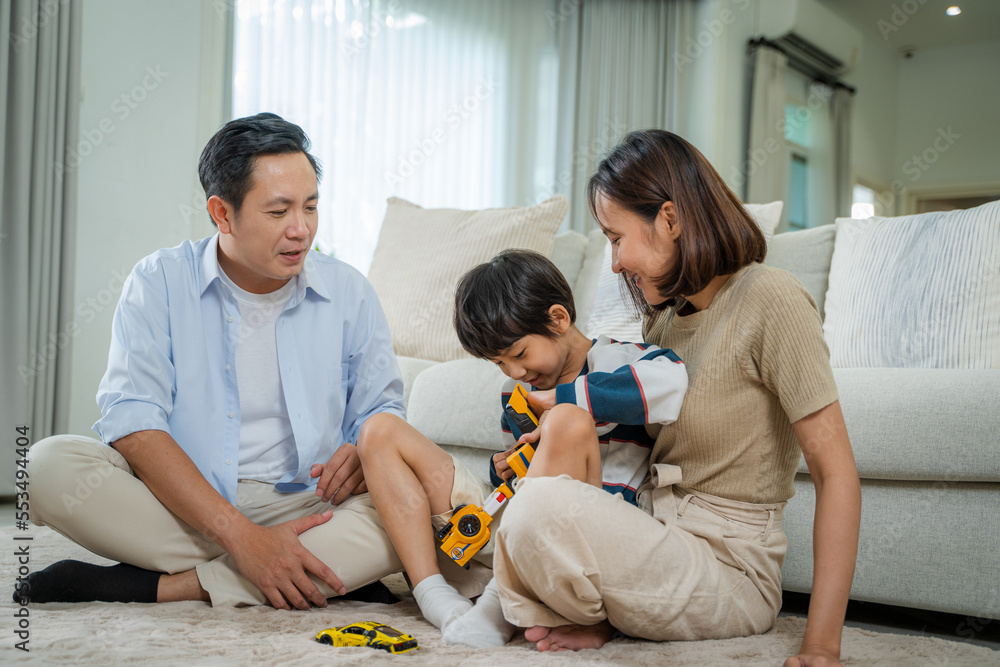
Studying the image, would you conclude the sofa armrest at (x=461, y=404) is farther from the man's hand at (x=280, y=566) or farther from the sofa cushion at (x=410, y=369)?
the man's hand at (x=280, y=566)

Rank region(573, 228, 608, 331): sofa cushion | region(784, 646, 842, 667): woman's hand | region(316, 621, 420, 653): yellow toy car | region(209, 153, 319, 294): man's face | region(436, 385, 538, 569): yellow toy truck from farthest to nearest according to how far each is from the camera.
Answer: region(573, 228, 608, 331): sofa cushion < region(209, 153, 319, 294): man's face < region(436, 385, 538, 569): yellow toy truck < region(316, 621, 420, 653): yellow toy car < region(784, 646, 842, 667): woman's hand

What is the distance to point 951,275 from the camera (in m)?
1.78

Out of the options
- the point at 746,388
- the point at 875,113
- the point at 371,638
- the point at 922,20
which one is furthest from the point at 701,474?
the point at 875,113

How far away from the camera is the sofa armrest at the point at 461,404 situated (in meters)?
1.78

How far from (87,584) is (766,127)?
4.55 metres

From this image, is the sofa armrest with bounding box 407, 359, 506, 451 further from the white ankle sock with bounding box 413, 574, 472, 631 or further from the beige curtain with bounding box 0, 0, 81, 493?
the beige curtain with bounding box 0, 0, 81, 493

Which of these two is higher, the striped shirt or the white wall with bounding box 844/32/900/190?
the white wall with bounding box 844/32/900/190

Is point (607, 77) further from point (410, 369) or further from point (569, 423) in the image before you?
point (569, 423)

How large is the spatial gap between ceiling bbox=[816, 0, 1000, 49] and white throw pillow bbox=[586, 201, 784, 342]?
13.8 ft

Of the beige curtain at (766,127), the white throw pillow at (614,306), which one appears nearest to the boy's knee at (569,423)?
the white throw pillow at (614,306)

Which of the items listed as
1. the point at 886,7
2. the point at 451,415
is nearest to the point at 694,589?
the point at 451,415

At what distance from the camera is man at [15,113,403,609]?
1260 millimetres

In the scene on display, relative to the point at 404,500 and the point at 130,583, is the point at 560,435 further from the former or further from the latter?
the point at 130,583

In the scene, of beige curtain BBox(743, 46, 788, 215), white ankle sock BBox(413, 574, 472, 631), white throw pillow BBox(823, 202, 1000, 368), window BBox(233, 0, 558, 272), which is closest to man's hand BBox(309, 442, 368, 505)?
white ankle sock BBox(413, 574, 472, 631)
